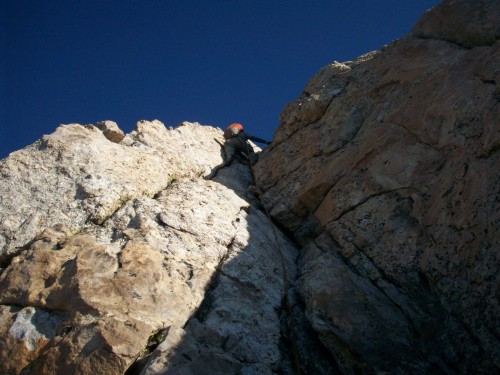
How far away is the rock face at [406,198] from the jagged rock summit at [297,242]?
0.03m

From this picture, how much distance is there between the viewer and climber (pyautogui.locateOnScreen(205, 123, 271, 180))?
1388 cm

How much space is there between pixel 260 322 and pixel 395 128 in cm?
473

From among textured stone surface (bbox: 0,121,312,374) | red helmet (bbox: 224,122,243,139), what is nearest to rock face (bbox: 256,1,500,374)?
textured stone surface (bbox: 0,121,312,374)

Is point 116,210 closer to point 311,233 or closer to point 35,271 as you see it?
point 35,271

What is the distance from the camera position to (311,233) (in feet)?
32.5

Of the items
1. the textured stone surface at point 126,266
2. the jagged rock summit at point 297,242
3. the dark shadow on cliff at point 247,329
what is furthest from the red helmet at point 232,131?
the dark shadow on cliff at point 247,329

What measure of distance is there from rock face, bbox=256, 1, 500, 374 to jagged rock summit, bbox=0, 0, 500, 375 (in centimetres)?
3

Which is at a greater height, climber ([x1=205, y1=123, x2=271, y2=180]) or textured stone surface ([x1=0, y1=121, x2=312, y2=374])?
climber ([x1=205, y1=123, x2=271, y2=180])

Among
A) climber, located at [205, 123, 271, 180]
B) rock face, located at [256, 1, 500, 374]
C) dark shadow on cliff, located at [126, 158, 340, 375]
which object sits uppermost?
climber, located at [205, 123, 271, 180]

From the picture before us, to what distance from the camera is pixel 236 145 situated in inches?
568

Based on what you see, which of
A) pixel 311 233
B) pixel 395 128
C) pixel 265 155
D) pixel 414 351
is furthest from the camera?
pixel 265 155

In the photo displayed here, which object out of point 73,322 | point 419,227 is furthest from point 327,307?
point 73,322

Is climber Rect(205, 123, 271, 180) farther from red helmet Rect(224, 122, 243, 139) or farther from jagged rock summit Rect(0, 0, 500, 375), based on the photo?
jagged rock summit Rect(0, 0, 500, 375)

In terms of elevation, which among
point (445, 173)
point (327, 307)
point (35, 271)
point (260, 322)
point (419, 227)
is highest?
point (445, 173)
